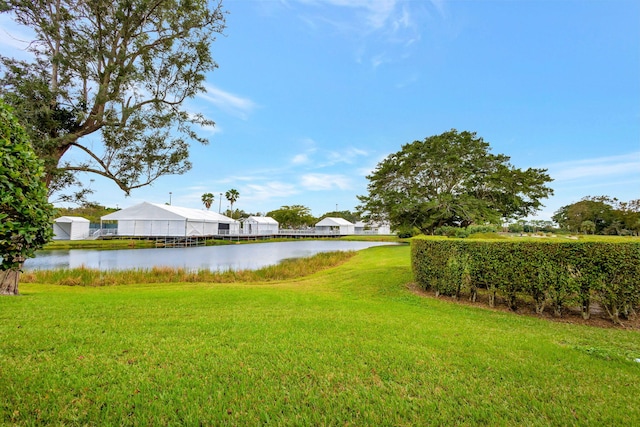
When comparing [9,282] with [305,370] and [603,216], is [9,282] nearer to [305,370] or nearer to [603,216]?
[305,370]

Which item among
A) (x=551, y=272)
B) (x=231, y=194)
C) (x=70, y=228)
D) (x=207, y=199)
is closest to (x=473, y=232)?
(x=551, y=272)

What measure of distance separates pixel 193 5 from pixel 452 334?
1076cm

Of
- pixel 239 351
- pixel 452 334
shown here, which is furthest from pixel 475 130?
pixel 239 351

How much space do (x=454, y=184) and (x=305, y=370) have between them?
2653cm

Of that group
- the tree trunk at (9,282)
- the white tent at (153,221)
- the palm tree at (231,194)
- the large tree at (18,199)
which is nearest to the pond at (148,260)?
the tree trunk at (9,282)

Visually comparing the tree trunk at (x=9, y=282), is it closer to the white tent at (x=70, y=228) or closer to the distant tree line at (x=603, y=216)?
the white tent at (x=70, y=228)

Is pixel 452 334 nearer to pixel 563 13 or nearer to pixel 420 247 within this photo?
pixel 420 247

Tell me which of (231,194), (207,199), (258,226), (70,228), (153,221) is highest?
(231,194)

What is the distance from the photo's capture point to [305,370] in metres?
2.49

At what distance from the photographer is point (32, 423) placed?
68.2 inches

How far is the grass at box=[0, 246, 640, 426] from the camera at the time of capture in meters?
1.89

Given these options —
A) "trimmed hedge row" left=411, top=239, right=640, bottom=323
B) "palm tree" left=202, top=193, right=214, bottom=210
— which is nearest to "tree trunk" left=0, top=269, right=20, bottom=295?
"trimmed hedge row" left=411, top=239, right=640, bottom=323

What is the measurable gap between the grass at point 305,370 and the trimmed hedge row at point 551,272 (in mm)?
660

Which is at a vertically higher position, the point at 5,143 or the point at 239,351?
the point at 5,143
